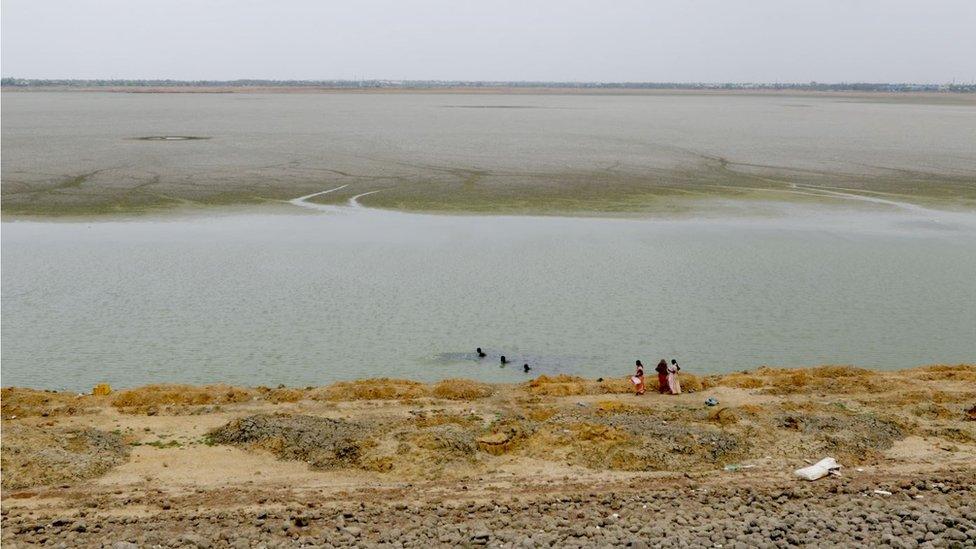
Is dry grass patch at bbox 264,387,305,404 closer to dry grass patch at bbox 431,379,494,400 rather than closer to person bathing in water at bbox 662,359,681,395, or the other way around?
dry grass patch at bbox 431,379,494,400

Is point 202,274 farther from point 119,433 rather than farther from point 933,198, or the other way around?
point 933,198

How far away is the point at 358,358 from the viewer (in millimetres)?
18969

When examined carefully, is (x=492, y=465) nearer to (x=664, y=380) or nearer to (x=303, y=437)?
(x=303, y=437)

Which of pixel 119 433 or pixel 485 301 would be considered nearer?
pixel 119 433

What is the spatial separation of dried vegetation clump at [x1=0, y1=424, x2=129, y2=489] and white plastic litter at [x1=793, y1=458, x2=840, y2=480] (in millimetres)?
9368

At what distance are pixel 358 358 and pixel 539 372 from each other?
12.7 feet

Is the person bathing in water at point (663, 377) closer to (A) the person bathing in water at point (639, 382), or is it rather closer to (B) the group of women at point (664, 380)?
(B) the group of women at point (664, 380)

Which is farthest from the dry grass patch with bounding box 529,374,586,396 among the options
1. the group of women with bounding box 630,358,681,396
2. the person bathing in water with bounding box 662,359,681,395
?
the person bathing in water with bounding box 662,359,681,395

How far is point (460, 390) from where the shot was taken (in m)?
15.6

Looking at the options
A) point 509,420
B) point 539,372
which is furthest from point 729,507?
point 539,372

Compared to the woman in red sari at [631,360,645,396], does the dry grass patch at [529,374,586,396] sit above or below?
below

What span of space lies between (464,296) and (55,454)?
1277 cm

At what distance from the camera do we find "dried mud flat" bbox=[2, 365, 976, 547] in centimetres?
1062

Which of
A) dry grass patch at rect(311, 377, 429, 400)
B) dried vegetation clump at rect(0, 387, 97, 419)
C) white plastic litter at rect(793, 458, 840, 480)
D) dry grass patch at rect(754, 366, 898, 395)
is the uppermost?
white plastic litter at rect(793, 458, 840, 480)
